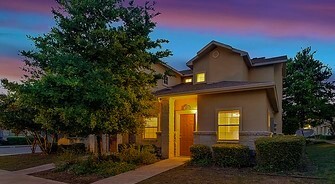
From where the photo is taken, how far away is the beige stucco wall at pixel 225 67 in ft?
53.5

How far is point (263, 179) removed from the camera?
9.35 meters

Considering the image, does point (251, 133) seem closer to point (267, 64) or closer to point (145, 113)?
point (145, 113)

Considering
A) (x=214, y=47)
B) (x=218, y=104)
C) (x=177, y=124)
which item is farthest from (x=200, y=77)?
(x=218, y=104)

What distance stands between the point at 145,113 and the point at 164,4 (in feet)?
16.0

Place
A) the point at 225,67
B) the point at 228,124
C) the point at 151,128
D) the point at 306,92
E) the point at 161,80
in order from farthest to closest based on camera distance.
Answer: the point at 306,92 → the point at 161,80 → the point at 151,128 → the point at 225,67 → the point at 228,124

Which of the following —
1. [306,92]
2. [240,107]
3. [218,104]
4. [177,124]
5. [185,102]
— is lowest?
[177,124]

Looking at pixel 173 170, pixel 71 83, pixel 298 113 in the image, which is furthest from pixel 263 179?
pixel 298 113

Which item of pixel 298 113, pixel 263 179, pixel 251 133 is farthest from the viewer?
pixel 298 113

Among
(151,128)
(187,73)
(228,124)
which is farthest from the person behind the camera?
(187,73)

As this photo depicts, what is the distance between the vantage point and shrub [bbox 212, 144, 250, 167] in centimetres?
1177

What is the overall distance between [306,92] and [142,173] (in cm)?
2140

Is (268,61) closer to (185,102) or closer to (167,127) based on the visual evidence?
(185,102)

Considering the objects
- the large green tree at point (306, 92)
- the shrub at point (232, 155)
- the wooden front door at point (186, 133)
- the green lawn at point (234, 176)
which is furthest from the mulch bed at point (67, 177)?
the large green tree at point (306, 92)

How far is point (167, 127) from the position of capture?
15.1 metres
